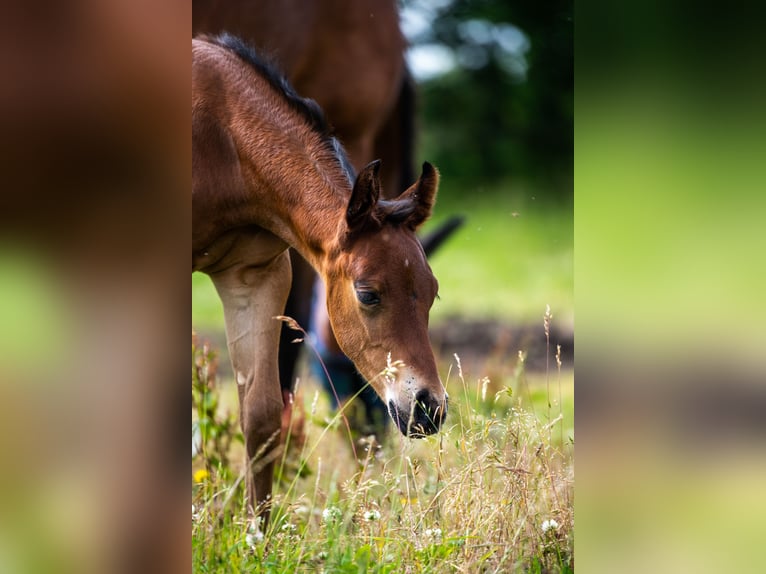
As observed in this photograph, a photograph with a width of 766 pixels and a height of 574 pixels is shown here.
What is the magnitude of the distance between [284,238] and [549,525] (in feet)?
4.25

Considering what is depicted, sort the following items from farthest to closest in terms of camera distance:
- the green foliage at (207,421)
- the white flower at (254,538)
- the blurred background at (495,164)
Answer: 1. the blurred background at (495,164)
2. the green foliage at (207,421)
3. the white flower at (254,538)

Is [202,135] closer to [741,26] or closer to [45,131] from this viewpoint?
[45,131]

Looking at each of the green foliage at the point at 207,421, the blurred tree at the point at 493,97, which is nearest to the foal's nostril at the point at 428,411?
the green foliage at the point at 207,421

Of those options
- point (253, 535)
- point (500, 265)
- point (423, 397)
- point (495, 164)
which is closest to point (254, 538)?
point (253, 535)

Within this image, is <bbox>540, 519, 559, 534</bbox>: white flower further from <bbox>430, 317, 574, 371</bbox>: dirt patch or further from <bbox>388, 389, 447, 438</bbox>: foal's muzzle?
<bbox>430, 317, 574, 371</bbox>: dirt patch

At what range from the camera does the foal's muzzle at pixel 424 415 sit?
98.1 inches

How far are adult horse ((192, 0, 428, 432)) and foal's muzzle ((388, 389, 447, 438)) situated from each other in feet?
3.82

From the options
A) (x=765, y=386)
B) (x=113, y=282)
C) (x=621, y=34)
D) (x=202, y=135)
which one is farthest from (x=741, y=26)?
(x=202, y=135)

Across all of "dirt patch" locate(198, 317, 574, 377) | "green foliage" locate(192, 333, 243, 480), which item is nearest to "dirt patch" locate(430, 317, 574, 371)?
"dirt patch" locate(198, 317, 574, 377)

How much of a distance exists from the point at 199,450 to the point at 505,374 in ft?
8.07

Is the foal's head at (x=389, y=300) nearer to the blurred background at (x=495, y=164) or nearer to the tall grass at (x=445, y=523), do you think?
the tall grass at (x=445, y=523)

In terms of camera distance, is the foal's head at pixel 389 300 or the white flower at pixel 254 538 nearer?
the white flower at pixel 254 538

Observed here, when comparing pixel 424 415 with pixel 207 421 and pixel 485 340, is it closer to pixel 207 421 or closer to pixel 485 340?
pixel 207 421

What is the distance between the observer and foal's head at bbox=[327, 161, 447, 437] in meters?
2.54
